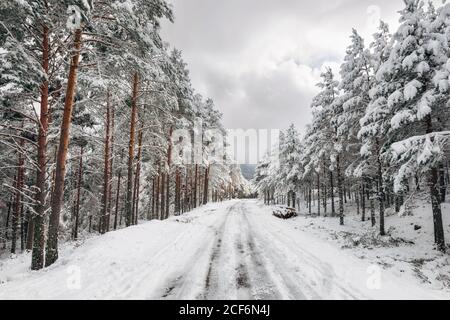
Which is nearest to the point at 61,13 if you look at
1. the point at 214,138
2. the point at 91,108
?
the point at 91,108

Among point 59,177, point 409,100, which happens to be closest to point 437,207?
point 409,100

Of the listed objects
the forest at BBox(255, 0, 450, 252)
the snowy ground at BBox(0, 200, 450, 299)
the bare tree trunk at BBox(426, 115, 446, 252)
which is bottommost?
the snowy ground at BBox(0, 200, 450, 299)

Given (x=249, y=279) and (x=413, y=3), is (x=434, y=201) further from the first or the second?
(x=249, y=279)

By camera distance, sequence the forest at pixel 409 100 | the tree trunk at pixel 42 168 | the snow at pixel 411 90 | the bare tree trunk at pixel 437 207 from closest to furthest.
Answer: the tree trunk at pixel 42 168 < the forest at pixel 409 100 < the snow at pixel 411 90 < the bare tree trunk at pixel 437 207

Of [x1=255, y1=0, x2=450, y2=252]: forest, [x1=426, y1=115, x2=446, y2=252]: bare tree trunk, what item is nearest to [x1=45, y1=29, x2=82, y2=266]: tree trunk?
[x1=255, y1=0, x2=450, y2=252]: forest

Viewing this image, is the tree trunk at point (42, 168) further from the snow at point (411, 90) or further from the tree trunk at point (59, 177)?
the snow at point (411, 90)

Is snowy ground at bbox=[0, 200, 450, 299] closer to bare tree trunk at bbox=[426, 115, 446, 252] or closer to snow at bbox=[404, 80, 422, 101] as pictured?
bare tree trunk at bbox=[426, 115, 446, 252]

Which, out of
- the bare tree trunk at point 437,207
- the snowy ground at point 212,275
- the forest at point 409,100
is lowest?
the snowy ground at point 212,275

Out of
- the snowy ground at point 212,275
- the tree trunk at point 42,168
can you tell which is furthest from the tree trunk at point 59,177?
the snowy ground at point 212,275

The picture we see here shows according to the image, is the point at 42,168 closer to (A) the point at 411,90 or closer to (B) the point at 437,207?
(A) the point at 411,90

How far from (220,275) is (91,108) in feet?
36.0

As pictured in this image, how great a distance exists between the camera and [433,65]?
463 inches

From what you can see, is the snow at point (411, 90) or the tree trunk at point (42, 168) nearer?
the tree trunk at point (42, 168)
